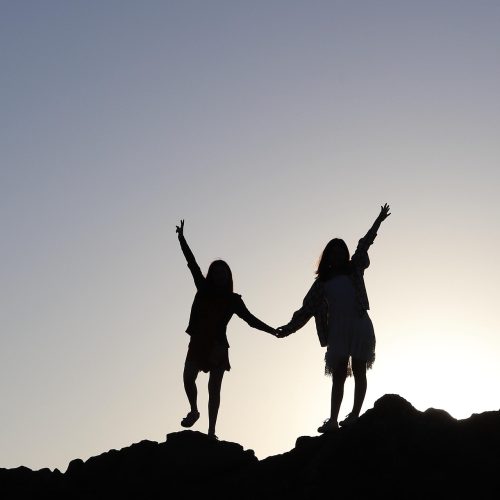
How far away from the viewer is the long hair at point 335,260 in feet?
55.1

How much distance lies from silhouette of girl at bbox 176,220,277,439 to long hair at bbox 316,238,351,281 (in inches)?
66.9

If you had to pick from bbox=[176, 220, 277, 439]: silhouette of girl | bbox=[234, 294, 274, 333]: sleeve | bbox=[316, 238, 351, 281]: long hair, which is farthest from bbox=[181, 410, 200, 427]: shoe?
bbox=[316, 238, 351, 281]: long hair

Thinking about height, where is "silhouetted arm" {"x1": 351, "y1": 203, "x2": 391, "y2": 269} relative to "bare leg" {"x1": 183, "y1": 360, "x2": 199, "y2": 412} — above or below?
above

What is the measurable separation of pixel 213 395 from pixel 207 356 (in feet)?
2.18

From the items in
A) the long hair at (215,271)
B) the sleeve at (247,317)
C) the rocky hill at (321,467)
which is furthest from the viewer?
the sleeve at (247,317)

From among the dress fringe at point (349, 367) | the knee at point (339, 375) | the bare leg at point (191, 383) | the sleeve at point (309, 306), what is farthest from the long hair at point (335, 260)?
the bare leg at point (191, 383)

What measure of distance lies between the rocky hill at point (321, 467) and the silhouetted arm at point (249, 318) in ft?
7.81

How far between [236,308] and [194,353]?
1101mm

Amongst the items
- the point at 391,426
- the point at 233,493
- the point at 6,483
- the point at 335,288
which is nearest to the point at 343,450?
the point at 391,426

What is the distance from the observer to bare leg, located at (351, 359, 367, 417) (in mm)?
16078

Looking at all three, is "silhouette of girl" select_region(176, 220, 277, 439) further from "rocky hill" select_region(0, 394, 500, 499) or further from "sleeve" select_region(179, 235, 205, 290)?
"rocky hill" select_region(0, 394, 500, 499)

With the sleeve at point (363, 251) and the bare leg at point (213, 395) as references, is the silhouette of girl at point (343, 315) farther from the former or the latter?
the bare leg at point (213, 395)

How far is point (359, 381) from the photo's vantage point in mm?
16266

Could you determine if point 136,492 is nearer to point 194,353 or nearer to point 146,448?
point 146,448
